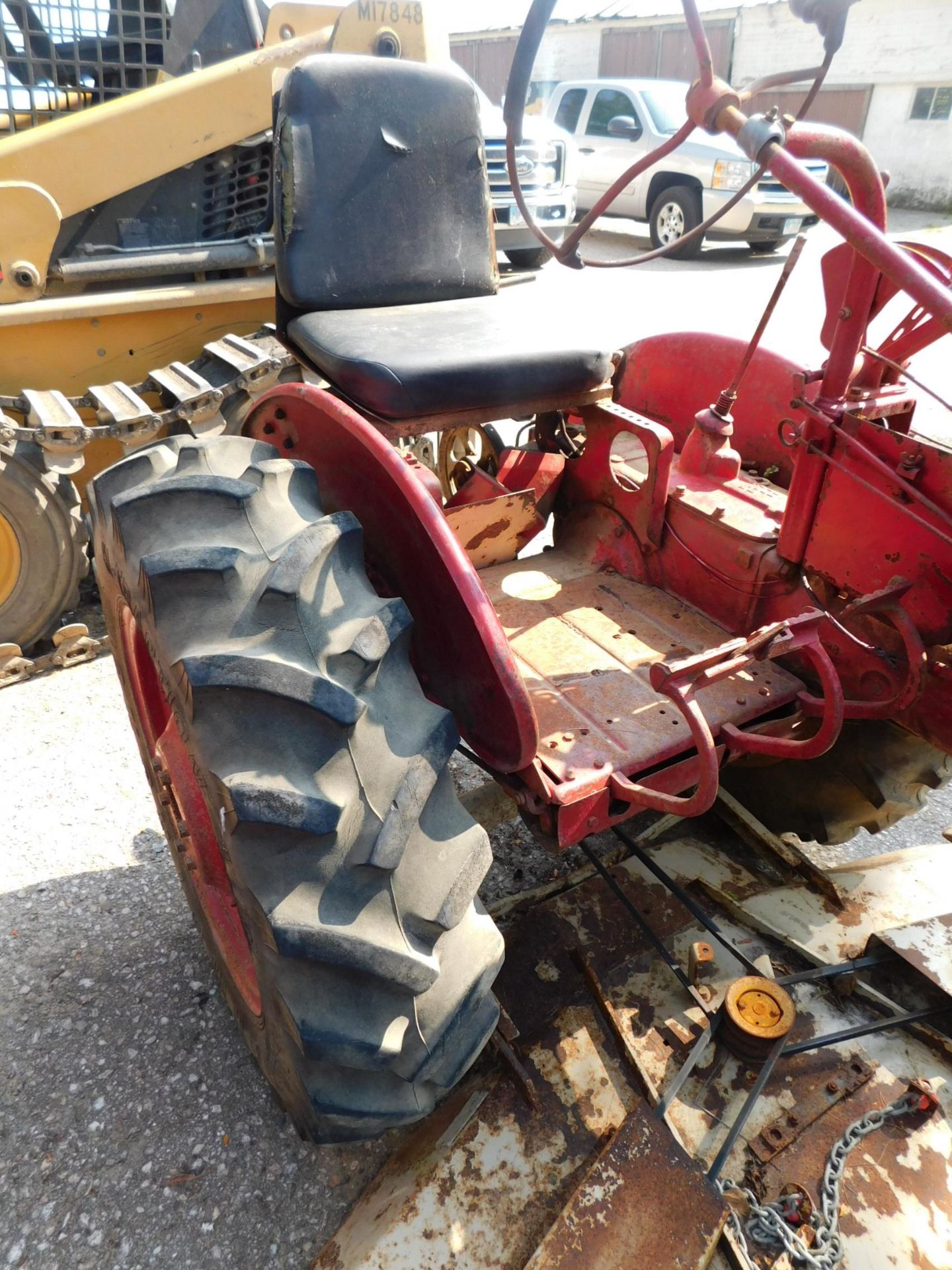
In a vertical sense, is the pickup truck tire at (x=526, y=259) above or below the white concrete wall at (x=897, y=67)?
below

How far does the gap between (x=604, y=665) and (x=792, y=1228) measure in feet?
3.57

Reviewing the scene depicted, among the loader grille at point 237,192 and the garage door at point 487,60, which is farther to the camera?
the garage door at point 487,60

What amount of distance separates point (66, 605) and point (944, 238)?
13.7 m

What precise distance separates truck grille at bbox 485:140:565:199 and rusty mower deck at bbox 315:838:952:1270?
538 cm

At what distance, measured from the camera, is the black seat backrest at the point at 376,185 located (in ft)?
7.71

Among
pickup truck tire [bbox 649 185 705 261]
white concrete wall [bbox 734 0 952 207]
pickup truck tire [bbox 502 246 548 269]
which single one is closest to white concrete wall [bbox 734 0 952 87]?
white concrete wall [bbox 734 0 952 207]

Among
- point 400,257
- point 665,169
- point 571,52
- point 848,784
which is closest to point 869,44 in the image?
point 571,52

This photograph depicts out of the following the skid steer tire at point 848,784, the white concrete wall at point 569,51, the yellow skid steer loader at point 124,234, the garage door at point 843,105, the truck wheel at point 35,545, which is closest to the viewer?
the skid steer tire at point 848,784

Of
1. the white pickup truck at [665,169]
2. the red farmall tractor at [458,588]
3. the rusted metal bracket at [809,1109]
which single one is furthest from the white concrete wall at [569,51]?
the rusted metal bracket at [809,1109]

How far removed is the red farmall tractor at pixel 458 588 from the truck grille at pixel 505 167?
13.4 ft

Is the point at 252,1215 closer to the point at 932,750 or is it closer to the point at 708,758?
the point at 708,758

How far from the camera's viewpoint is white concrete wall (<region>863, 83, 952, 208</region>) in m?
15.9

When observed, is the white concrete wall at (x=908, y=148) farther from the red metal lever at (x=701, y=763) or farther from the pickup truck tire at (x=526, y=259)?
the red metal lever at (x=701, y=763)

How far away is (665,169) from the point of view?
1057cm
